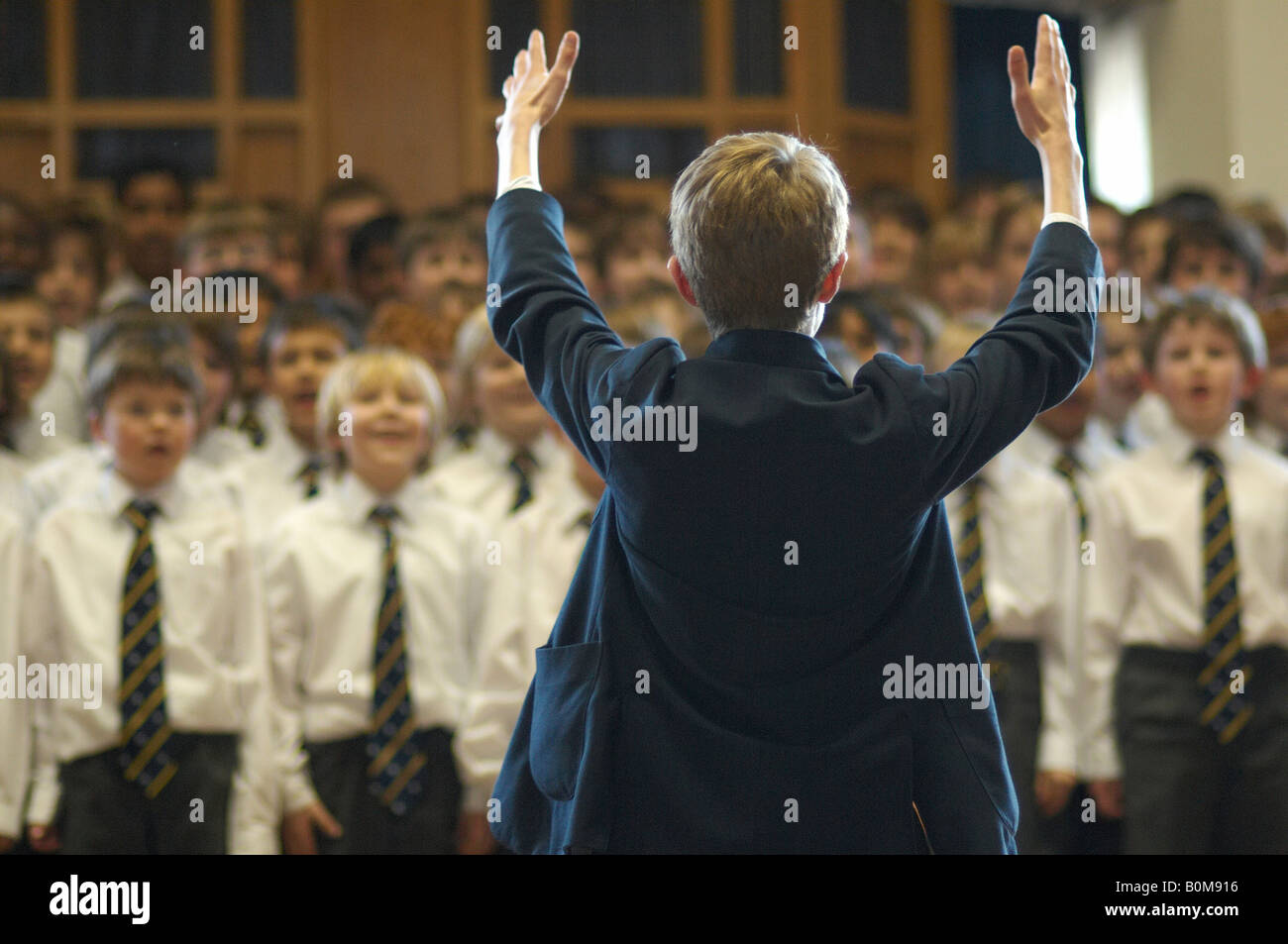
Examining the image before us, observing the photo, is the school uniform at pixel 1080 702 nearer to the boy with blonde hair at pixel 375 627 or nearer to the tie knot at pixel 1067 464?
the tie knot at pixel 1067 464

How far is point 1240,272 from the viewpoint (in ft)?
13.2

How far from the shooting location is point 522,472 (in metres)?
3.47

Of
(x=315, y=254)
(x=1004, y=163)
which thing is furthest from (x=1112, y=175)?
(x=315, y=254)

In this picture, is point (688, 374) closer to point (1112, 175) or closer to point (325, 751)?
point (325, 751)

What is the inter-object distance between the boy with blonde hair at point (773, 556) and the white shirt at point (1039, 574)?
6.04 feet

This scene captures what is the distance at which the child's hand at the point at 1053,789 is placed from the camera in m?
3.23

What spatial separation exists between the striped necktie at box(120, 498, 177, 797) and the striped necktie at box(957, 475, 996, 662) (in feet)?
5.44

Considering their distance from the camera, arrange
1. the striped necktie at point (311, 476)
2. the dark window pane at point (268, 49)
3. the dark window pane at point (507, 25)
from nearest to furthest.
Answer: the striped necktie at point (311, 476) < the dark window pane at point (268, 49) < the dark window pane at point (507, 25)

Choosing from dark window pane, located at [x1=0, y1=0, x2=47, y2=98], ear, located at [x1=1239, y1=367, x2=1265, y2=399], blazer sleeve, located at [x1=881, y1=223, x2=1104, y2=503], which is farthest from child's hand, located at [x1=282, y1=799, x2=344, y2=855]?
dark window pane, located at [x1=0, y1=0, x2=47, y2=98]

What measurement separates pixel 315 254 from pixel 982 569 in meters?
2.42

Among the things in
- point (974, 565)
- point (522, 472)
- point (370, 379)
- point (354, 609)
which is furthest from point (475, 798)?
point (974, 565)

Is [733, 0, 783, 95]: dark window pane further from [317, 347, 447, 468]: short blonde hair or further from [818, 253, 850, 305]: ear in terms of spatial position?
[818, 253, 850, 305]: ear

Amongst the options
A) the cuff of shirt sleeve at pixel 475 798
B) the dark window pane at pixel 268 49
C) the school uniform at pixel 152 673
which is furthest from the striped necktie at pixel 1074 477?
the dark window pane at pixel 268 49

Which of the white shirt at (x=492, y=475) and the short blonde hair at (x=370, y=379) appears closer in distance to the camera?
the short blonde hair at (x=370, y=379)
